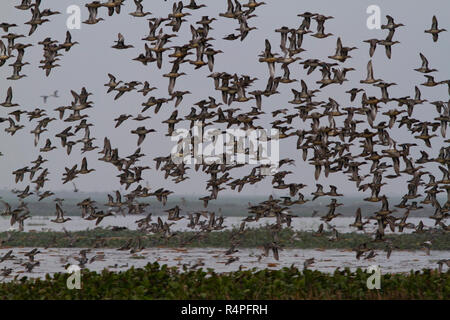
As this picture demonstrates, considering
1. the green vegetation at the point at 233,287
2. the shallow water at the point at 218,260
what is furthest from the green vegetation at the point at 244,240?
the green vegetation at the point at 233,287

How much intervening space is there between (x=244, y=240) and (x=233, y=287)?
2106 cm

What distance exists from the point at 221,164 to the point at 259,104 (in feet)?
9.12

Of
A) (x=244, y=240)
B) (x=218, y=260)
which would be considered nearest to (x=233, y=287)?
(x=218, y=260)

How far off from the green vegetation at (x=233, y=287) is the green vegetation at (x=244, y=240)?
58.2 feet

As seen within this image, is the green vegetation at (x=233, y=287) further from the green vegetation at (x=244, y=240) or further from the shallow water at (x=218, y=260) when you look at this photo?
the green vegetation at (x=244, y=240)

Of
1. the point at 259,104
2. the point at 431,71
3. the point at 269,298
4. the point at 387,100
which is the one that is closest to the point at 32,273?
the point at 259,104

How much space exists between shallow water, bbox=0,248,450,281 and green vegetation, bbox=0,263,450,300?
9.33m

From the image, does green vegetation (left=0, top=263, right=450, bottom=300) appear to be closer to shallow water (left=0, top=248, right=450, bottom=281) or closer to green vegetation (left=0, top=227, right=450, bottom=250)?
shallow water (left=0, top=248, right=450, bottom=281)

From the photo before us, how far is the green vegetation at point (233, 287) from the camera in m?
19.2

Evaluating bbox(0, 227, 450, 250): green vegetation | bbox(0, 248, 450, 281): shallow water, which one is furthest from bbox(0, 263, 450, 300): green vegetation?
bbox(0, 227, 450, 250): green vegetation

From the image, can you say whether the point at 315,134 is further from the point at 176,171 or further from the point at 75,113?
the point at 75,113
